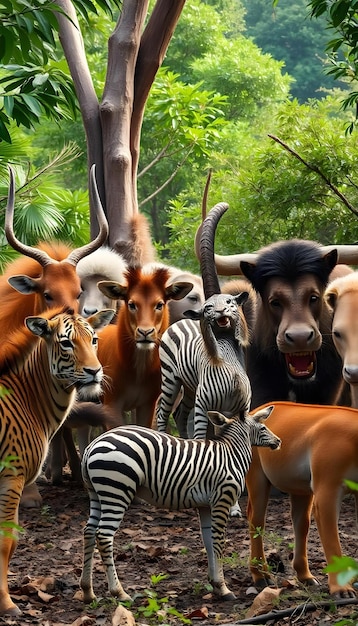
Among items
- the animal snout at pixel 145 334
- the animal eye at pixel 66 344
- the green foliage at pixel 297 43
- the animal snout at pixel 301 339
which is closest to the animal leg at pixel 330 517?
the animal eye at pixel 66 344

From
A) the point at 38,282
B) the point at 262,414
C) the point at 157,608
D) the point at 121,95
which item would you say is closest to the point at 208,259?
the point at 38,282

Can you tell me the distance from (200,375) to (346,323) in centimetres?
117

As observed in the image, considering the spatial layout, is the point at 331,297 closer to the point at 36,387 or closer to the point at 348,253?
the point at 348,253


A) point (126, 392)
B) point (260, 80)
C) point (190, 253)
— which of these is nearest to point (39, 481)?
point (126, 392)

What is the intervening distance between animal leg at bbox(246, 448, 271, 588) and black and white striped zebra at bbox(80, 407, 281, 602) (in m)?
0.20

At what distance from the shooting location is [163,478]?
5.48 metres

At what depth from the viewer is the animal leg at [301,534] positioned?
5652mm

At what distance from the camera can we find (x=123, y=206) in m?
11.4

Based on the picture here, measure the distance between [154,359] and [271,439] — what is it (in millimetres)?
2880

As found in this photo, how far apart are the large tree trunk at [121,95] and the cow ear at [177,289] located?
10.4 feet

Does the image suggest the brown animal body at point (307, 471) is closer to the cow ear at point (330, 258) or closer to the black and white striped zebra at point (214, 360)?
the black and white striped zebra at point (214, 360)

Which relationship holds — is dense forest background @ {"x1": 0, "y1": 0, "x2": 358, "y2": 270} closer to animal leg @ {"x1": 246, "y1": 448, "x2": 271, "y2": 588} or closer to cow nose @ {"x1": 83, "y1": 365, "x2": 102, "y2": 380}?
cow nose @ {"x1": 83, "y1": 365, "x2": 102, "y2": 380}

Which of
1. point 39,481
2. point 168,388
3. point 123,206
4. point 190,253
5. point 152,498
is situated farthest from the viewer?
point 190,253

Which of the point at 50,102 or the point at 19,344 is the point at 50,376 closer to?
the point at 19,344
